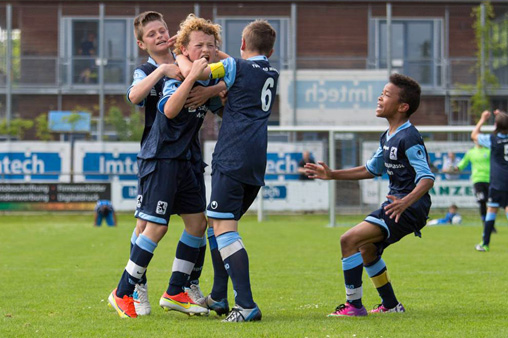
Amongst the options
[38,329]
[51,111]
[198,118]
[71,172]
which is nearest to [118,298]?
[38,329]

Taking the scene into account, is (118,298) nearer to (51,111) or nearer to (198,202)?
(198,202)

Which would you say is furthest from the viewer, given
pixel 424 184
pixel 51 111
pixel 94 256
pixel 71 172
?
pixel 51 111

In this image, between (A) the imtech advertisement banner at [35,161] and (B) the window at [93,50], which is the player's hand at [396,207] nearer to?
(A) the imtech advertisement banner at [35,161]

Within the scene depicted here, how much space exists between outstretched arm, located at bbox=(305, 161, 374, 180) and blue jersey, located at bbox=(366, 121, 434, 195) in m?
0.33

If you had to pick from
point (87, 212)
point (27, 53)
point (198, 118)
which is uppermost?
point (27, 53)

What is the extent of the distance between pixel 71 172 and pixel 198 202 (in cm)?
2105

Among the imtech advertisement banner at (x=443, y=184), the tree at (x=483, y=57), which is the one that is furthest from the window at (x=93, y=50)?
the tree at (x=483, y=57)

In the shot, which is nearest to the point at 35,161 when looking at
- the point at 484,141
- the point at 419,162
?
the point at 484,141

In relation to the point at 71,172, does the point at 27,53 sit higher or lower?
higher

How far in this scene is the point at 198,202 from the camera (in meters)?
6.64

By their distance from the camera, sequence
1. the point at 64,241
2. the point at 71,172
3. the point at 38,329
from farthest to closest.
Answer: the point at 71,172
the point at 64,241
the point at 38,329

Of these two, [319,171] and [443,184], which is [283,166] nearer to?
[443,184]

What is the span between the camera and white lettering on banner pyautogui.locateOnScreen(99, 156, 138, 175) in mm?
26703

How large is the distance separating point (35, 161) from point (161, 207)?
2155cm
